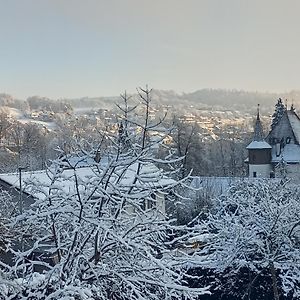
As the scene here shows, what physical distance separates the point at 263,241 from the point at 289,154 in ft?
74.4

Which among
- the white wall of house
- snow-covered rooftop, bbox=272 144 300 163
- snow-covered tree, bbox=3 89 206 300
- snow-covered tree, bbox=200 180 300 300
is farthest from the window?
snow-covered rooftop, bbox=272 144 300 163

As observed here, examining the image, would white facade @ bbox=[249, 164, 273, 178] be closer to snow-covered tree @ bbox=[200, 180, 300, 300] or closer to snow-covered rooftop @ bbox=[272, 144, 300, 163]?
snow-covered rooftop @ bbox=[272, 144, 300, 163]

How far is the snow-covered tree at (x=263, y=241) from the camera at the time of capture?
12359 mm

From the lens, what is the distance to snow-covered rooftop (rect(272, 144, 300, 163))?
111 feet

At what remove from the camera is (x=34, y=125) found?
210 ft

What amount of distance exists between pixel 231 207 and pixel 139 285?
11.4 m

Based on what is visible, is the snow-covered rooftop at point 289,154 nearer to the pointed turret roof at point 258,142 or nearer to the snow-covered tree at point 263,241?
the pointed turret roof at point 258,142

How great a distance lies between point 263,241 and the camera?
12.5m

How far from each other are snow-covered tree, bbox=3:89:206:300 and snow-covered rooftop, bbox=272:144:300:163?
29.4m

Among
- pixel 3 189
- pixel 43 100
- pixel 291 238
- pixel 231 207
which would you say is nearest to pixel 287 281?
pixel 291 238

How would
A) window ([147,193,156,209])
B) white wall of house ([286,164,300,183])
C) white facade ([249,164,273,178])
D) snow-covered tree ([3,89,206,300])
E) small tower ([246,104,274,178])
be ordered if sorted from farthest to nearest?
small tower ([246,104,274,178])
white facade ([249,164,273,178])
white wall of house ([286,164,300,183])
window ([147,193,156,209])
snow-covered tree ([3,89,206,300])

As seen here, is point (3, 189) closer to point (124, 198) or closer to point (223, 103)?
point (124, 198)

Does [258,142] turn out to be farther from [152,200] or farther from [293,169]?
[152,200]

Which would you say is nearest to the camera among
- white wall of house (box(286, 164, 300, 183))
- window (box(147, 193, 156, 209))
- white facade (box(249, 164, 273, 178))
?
window (box(147, 193, 156, 209))
